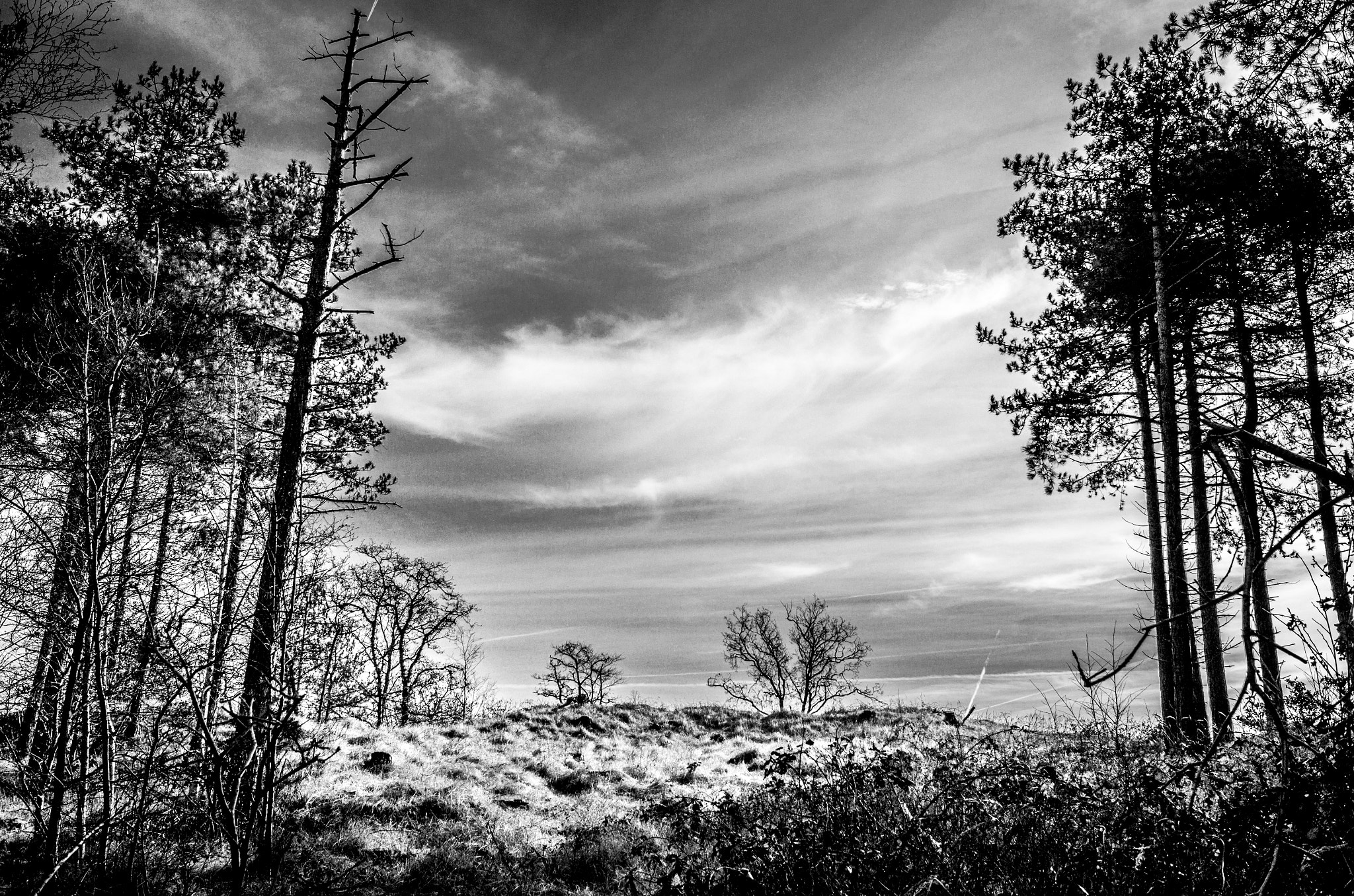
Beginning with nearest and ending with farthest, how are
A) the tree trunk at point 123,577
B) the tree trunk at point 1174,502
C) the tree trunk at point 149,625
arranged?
the tree trunk at point 149,625 < the tree trunk at point 123,577 < the tree trunk at point 1174,502

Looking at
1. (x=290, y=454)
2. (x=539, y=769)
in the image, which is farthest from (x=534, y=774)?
(x=290, y=454)

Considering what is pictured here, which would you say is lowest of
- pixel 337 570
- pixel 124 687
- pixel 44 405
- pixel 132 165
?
→ pixel 124 687

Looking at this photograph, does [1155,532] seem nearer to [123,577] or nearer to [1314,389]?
[1314,389]

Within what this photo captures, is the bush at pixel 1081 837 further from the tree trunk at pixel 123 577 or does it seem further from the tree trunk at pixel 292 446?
the tree trunk at pixel 123 577

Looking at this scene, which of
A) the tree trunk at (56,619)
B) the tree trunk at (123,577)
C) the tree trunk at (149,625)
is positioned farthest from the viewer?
the tree trunk at (56,619)

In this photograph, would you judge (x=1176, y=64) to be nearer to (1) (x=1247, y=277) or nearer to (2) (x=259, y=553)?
(1) (x=1247, y=277)

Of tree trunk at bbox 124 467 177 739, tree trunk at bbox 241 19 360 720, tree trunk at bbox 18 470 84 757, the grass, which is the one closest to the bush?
the grass

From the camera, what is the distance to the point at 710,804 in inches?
377

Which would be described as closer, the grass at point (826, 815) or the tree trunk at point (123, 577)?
the grass at point (826, 815)

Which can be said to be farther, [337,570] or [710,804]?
[710,804]

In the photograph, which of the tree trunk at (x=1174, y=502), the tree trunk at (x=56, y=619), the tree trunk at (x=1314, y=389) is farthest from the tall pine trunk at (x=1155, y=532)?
the tree trunk at (x=56, y=619)

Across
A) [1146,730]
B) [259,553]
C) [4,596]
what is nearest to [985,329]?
[1146,730]

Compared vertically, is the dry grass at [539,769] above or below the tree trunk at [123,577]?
below

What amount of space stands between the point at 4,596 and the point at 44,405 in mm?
3315
